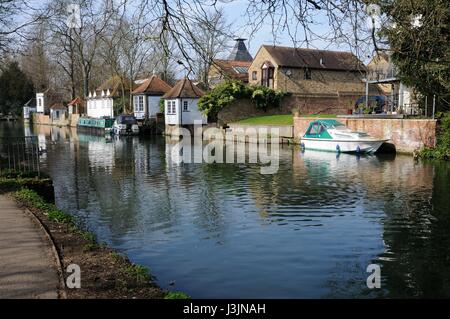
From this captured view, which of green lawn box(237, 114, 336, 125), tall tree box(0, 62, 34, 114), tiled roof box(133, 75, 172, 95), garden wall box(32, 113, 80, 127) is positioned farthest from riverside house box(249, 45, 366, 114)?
tall tree box(0, 62, 34, 114)

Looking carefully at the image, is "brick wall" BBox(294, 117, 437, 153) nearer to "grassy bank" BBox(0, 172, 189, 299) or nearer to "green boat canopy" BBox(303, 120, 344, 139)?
"green boat canopy" BBox(303, 120, 344, 139)

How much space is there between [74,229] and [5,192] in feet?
14.7

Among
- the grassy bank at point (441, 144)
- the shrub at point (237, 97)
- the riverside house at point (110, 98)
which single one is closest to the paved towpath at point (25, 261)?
the grassy bank at point (441, 144)

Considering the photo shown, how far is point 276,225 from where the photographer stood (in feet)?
38.7

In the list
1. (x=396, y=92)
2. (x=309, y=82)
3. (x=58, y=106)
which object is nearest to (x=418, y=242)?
(x=396, y=92)

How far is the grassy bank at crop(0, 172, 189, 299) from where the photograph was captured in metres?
5.84

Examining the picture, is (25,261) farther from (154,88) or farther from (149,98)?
(154,88)

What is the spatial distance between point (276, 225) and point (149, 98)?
45.6m
